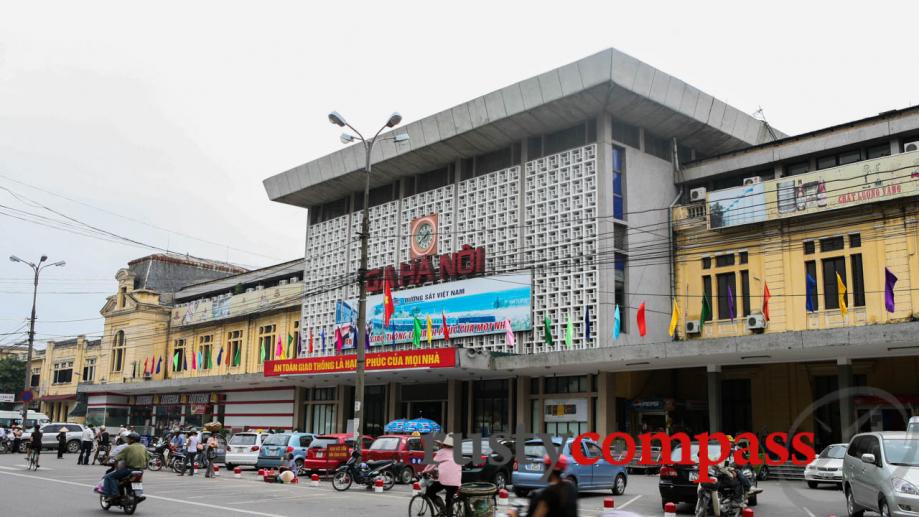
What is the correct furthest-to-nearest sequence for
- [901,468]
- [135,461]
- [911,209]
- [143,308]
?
[143,308], [911,209], [135,461], [901,468]

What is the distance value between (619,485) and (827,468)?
6.25m

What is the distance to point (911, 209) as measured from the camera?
29.0 metres

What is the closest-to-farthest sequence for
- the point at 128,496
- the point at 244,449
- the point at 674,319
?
the point at 128,496 → the point at 244,449 → the point at 674,319

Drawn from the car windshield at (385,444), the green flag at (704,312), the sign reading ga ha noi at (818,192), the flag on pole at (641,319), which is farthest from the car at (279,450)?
the sign reading ga ha noi at (818,192)

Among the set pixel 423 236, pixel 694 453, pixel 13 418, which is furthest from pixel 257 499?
pixel 13 418

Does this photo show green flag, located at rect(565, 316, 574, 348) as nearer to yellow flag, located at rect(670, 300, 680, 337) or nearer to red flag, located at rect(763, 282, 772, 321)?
yellow flag, located at rect(670, 300, 680, 337)

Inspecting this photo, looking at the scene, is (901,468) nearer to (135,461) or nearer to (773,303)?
(135,461)

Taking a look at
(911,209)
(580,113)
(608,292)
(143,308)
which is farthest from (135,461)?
(143,308)

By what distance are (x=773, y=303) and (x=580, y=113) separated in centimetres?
1052

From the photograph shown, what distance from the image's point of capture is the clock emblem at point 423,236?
40.2 meters

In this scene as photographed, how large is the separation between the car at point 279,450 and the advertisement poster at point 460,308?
1016cm

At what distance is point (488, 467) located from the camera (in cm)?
2178

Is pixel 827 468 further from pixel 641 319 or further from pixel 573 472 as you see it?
pixel 641 319

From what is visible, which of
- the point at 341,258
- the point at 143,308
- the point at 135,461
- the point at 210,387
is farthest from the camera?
the point at 143,308
